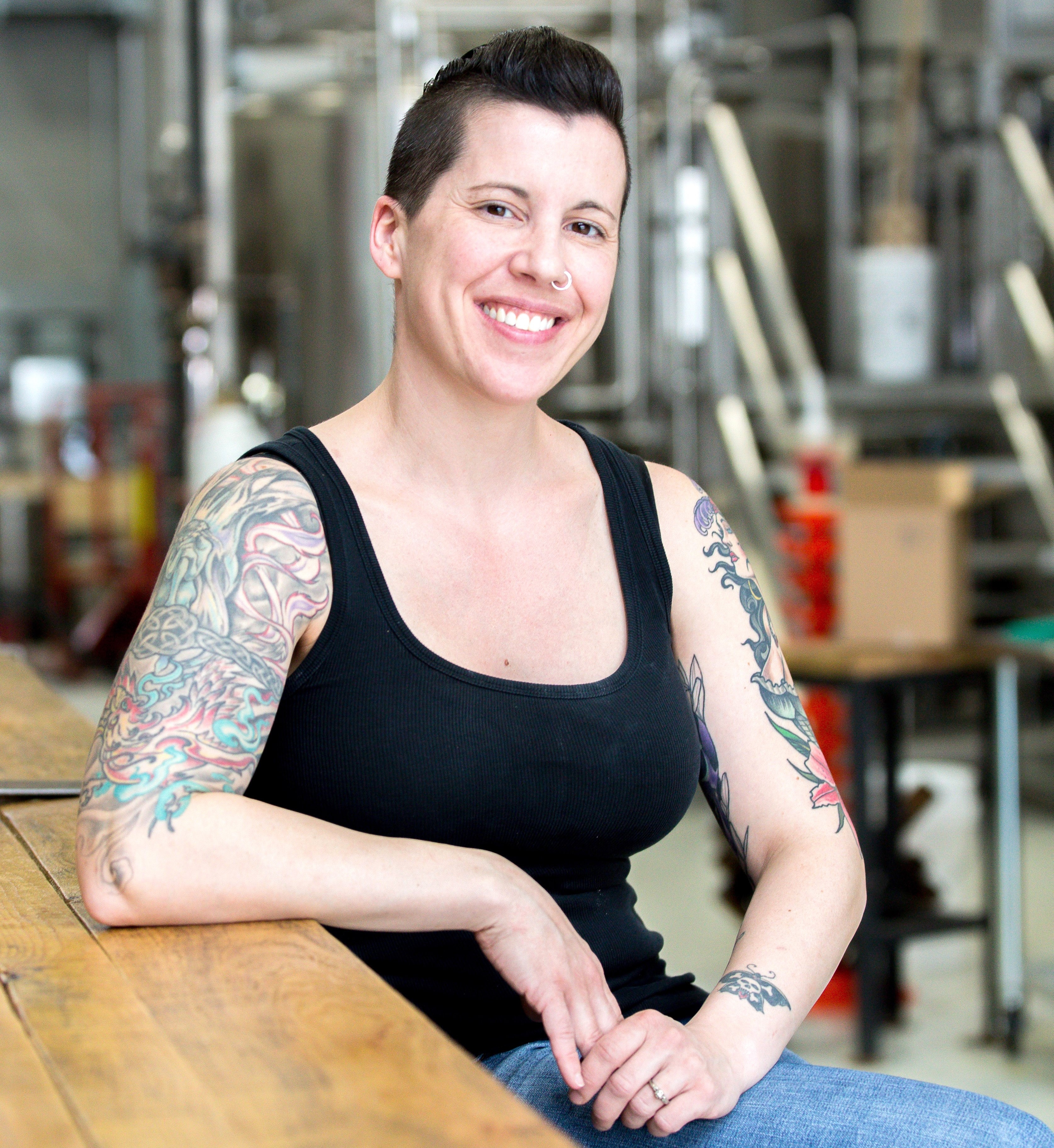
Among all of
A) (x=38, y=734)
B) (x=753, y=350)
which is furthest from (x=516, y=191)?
(x=753, y=350)

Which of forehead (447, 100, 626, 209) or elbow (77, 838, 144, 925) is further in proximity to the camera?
forehead (447, 100, 626, 209)

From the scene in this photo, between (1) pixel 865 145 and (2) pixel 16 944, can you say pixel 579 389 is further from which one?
(2) pixel 16 944

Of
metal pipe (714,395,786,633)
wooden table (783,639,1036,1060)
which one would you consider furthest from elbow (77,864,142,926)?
metal pipe (714,395,786,633)

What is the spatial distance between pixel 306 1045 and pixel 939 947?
3140 mm

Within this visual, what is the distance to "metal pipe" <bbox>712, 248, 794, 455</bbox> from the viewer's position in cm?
504

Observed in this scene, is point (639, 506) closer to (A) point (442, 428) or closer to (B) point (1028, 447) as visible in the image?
(A) point (442, 428)

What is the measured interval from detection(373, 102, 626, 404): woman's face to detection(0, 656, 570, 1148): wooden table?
0.53 meters

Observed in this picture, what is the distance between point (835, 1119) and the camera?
1.14 m

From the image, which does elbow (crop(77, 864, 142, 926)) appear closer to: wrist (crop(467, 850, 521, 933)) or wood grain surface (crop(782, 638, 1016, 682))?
wrist (crop(467, 850, 521, 933))

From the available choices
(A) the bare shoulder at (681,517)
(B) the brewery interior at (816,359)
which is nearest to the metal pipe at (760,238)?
(B) the brewery interior at (816,359)

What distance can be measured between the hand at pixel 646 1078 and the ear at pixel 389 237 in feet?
2.25

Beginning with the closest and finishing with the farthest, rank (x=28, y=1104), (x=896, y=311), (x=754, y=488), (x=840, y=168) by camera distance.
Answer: (x=28, y=1104) < (x=754, y=488) < (x=896, y=311) < (x=840, y=168)

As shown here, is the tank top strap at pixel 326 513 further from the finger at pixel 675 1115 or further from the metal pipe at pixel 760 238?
the metal pipe at pixel 760 238

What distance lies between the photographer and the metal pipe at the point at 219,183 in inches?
248
